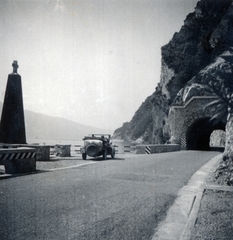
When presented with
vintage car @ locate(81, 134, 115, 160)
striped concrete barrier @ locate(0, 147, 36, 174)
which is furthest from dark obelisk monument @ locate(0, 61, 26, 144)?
striped concrete barrier @ locate(0, 147, 36, 174)

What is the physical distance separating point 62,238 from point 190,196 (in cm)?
383

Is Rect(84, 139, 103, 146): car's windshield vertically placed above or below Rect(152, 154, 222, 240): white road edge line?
above

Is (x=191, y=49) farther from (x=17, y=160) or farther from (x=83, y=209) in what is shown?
(x=83, y=209)

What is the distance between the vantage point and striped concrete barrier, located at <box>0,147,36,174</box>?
30.2 ft

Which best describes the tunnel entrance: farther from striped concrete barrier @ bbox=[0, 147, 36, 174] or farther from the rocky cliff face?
striped concrete barrier @ bbox=[0, 147, 36, 174]

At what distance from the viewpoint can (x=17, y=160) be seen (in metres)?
9.70

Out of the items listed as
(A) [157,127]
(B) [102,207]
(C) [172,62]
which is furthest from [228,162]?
(A) [157,127]

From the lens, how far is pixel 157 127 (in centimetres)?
6862

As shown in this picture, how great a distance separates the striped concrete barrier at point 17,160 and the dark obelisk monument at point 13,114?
6.26 meters

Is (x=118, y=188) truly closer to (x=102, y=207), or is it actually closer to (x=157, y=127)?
(x=102, y=207)

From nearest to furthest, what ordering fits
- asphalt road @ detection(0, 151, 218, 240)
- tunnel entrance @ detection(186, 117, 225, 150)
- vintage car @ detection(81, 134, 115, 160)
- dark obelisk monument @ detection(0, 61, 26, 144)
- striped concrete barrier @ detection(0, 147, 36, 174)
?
asphalt road @ detection(0, 151, 218, 240), striped concrete barrier @ detection(0, 147, 36, 174), dark obelisk monument @ detection(0, 61, 26, 144), vintage car @ detection(81, 134, 115, 160), tunnel entrance @ detection(186, 117, 225, 150)

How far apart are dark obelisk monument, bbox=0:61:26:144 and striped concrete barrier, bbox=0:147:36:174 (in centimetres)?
626

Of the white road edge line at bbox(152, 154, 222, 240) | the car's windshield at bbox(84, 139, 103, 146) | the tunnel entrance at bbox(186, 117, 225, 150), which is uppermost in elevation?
the tunnel entrance at bbox(186, 117, 225, 150)

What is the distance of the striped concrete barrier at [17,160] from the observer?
9.22 m
